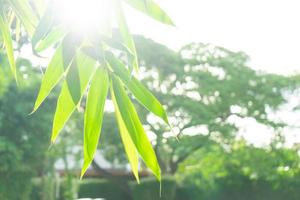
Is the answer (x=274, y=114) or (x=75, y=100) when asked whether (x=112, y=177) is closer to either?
(x=274, y=114)

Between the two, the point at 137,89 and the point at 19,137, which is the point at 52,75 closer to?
the point at 137,89

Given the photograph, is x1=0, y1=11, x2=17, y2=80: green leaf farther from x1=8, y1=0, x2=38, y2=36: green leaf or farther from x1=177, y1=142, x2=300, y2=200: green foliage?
x1=177, y1=142, x2=300, y2=200: green foliage

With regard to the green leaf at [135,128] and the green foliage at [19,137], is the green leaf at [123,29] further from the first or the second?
the green foliage at [19,137]

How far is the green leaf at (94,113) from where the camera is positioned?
3.06 meters

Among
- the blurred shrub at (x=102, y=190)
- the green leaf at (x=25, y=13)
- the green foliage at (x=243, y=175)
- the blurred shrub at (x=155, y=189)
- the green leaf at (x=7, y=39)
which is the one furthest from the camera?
the blurred shrub at (x=102, y=190)

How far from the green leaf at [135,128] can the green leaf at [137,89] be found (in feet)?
0.16

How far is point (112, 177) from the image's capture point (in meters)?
33.3

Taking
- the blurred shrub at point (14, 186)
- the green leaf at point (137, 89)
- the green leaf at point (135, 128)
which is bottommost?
the blurred shrub at point (14, 186)

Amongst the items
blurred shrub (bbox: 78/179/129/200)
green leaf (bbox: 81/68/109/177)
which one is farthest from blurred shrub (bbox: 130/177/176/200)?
green leaf (bbox: 81/68/109/177)

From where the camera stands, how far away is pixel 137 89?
3.12 metres

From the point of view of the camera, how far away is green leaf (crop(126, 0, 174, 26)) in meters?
3.05

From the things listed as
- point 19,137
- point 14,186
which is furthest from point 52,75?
point 14,186

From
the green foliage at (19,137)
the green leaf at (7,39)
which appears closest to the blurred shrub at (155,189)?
the green foliage at (19,137)

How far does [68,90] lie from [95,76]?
230 mm
